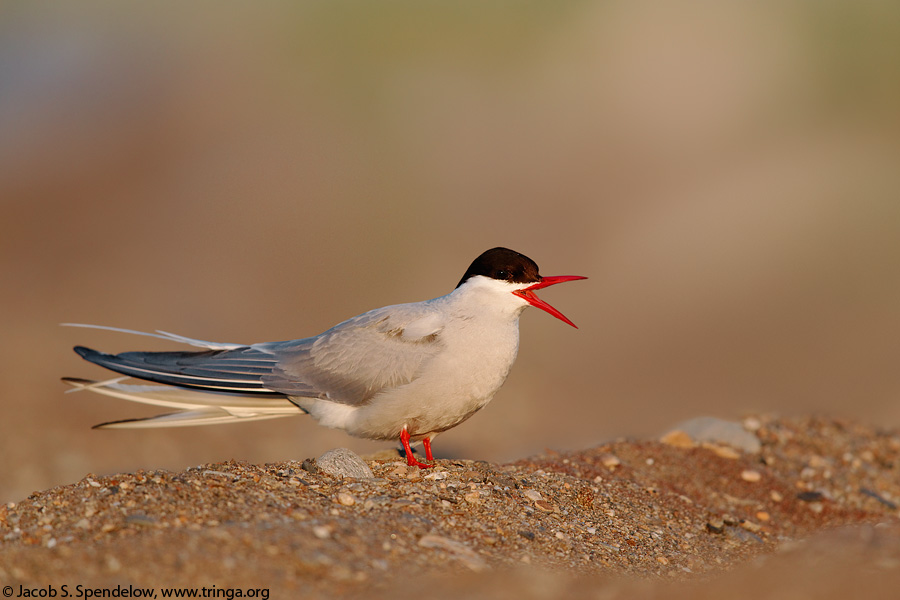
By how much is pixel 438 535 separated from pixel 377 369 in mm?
1301

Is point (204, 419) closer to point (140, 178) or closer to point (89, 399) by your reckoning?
point (89, 399)

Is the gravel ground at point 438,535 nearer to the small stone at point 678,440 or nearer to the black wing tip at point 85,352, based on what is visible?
the small stone at point 678,440

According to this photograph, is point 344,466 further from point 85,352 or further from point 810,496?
point 810,496

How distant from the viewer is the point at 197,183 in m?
22.5

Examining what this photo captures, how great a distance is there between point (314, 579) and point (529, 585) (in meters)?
0.87

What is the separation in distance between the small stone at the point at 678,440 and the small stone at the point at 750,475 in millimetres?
533

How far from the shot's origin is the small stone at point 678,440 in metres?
7.21

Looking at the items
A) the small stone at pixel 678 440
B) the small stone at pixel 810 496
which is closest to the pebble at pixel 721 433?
the small stone at pixel 678 440

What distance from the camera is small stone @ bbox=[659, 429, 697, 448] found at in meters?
7.21

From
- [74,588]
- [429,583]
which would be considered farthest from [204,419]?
[429,583]

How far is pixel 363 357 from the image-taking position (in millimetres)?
5211

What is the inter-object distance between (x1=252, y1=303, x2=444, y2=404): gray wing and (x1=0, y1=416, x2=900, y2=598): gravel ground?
0.52m

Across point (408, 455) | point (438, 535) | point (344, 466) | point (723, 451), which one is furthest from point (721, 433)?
point (438, 535)

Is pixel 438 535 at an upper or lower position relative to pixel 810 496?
upper
